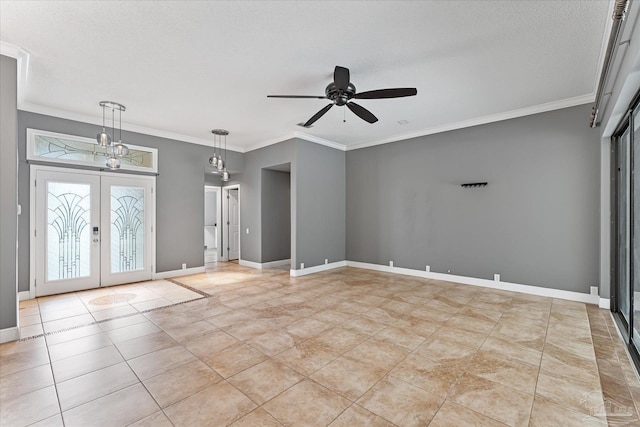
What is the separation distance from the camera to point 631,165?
3.21 metres

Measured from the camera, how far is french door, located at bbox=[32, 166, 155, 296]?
16.1 feet

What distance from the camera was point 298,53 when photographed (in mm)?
3230

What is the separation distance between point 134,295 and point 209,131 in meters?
3.49

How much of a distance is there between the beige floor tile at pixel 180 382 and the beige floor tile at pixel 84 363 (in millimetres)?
646

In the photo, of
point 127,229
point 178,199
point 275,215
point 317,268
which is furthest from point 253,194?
point 127,229

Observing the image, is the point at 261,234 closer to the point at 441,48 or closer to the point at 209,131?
the point at 209,131

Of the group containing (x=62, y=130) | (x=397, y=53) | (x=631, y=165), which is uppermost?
(x=397, y=53)

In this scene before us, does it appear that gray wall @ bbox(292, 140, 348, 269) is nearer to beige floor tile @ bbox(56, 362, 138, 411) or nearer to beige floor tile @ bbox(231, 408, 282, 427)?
beige floor tile @ bbox(56, 362, 138, 411)

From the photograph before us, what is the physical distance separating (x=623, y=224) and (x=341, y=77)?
13.0ft

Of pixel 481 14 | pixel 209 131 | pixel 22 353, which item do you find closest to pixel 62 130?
pixel 209 131

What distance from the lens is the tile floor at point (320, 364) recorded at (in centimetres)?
203

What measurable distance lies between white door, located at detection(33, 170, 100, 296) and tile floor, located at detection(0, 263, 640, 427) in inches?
36.7

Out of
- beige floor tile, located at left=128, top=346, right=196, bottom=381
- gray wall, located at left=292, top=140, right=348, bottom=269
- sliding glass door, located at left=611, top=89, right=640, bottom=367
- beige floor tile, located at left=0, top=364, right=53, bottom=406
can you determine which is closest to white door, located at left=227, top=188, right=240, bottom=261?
gray wall, located at left=292, top=140, right=348, bottom=269

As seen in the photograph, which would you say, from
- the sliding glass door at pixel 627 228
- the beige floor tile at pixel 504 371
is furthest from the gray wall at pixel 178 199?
the sliding glass door at pixel 627 228
